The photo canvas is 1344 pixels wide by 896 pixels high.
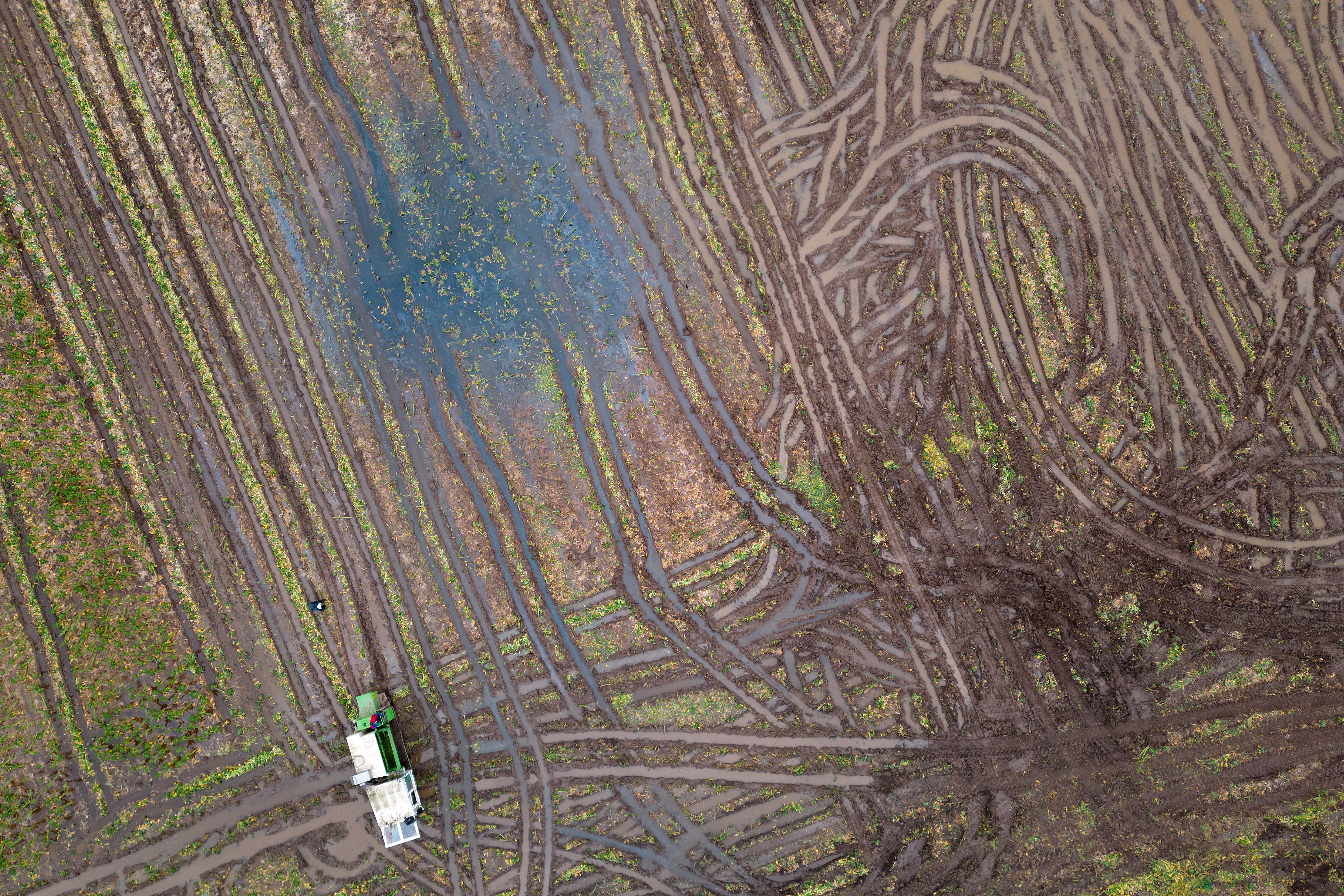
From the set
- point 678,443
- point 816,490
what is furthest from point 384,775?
point 816,490

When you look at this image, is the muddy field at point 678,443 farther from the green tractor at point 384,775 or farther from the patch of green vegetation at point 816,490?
the green tractor at point 384,775

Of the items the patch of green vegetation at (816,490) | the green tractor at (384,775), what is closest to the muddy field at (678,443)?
the patch of green vegetation at (816,490)

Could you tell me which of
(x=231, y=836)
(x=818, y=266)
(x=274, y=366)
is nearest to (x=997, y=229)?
(x=818, y=266)

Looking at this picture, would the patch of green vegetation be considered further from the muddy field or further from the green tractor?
the green tractor

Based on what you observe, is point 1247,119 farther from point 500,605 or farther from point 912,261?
point 500,605

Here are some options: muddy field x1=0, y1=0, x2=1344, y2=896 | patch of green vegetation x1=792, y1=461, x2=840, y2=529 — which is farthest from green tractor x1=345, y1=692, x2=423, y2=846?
patch of green vegetation x1=792, y1=461, x2=840, y2=529
